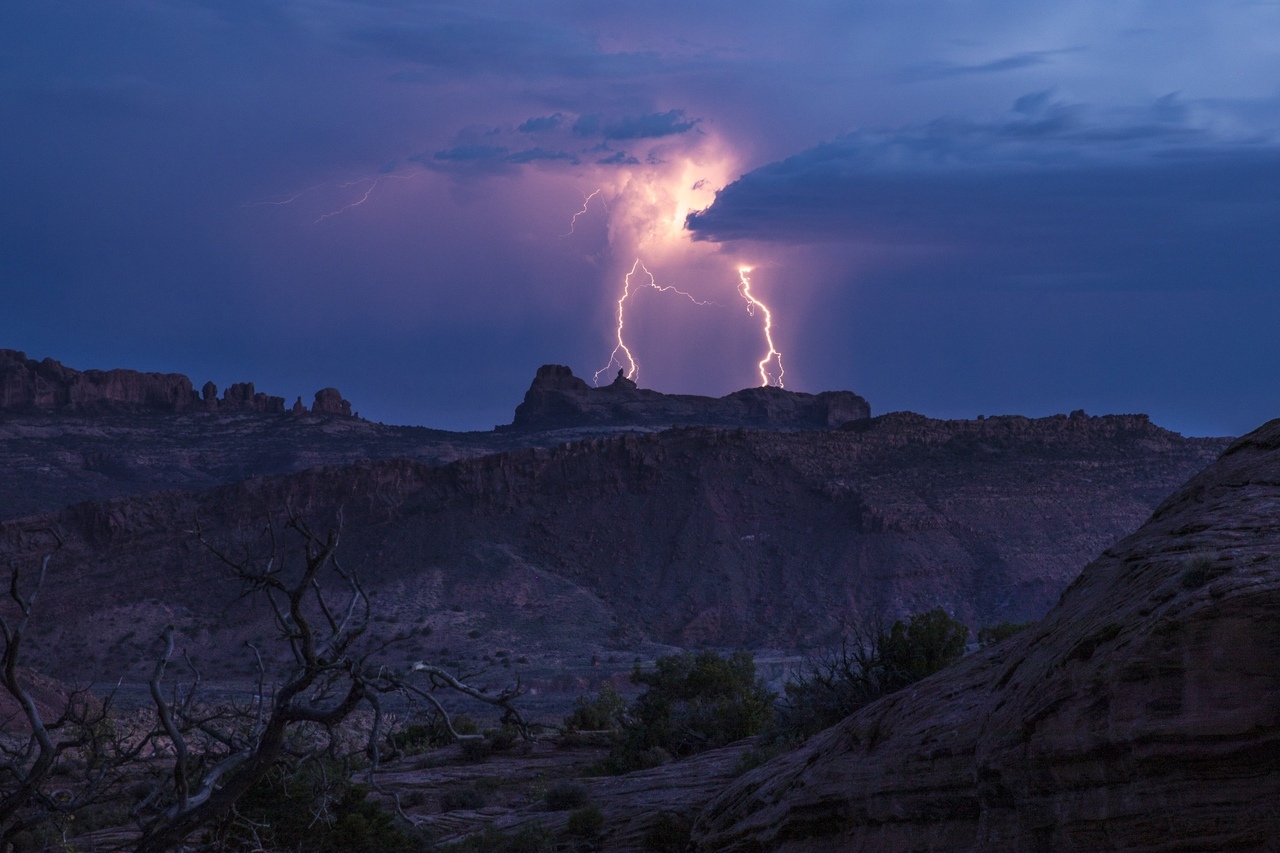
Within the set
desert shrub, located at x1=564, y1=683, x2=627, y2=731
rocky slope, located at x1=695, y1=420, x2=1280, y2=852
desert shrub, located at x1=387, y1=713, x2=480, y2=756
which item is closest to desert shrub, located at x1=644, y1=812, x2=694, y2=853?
rocky slope, located at x1=695, y1=420, x2=1280, y2=852

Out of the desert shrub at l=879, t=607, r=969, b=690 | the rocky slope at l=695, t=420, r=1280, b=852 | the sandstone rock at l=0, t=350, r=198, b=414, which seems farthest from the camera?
the sandstone rock at l=0, t=350, r=198, b=414

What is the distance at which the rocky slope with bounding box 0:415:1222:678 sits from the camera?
51656 mm

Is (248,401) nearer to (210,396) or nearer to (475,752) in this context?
(210,396)

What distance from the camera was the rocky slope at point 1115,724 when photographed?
6.36m

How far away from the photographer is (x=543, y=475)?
6216 cm

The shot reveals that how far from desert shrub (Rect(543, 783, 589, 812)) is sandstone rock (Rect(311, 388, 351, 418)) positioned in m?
85.4

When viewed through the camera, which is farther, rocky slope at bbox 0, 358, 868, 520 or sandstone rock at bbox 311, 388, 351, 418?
sandstone rock at bbox 311, 388, 351, 418

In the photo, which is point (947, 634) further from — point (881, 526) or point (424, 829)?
point (881, 526)

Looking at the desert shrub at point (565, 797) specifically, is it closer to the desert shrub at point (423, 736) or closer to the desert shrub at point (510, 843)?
the desert shrub at point (510, 843)

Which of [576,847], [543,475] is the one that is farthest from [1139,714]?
[543,475]

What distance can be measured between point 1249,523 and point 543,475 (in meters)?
55.1

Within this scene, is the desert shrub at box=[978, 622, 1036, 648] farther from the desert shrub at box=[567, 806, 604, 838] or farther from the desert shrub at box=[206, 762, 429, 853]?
the desert shrub at box=[206, 762, 429, 853]

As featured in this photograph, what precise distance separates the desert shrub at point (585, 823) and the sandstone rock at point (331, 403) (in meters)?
87.3

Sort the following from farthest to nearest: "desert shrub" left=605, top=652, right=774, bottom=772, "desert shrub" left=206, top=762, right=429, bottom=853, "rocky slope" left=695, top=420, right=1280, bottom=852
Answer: "desert shrub" left=605, top=652, right=774, bottom=772 → "desert shrub" left=206, top=762, right=429, bottom=853 → "rocky slope" left=695, top=420, right=1280, bottom=852
